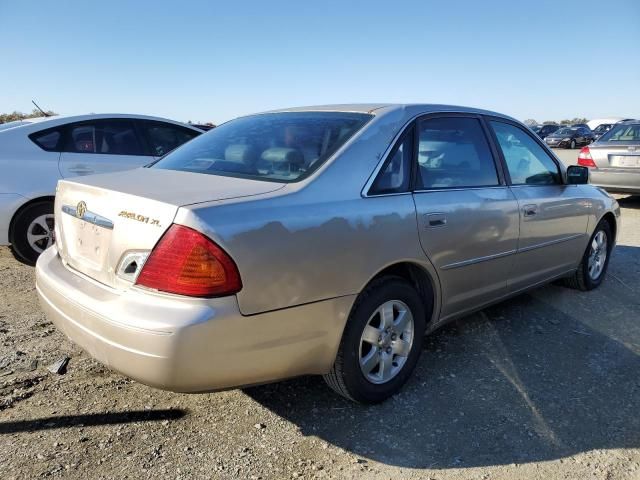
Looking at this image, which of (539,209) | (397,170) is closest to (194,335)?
(397,170)

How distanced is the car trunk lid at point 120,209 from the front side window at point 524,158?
2054 mm

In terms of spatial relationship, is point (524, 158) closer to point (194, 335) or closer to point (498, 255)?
point (498, 255)

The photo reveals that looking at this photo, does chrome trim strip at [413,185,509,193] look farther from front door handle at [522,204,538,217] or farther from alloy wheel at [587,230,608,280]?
alloy wheel at [587,230,608,280]

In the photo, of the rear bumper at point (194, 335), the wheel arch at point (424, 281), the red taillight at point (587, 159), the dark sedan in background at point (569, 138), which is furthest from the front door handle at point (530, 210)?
the dark sedan in background at point (569, 138)

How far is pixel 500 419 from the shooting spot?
271 centimetres

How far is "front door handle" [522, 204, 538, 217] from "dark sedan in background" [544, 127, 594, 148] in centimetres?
3186

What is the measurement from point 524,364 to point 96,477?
2.52 metres

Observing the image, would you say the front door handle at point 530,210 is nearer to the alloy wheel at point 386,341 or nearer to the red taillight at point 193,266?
the alloy wheel at point 386,341

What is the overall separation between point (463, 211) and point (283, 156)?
1139mm

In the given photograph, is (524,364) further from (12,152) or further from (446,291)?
(12,152)

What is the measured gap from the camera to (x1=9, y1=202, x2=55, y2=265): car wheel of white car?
496 cm

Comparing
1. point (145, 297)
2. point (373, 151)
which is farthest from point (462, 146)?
point (145, 297)

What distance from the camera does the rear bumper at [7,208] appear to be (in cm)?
486

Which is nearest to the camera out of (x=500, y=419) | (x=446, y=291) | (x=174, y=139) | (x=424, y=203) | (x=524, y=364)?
(x=500, y=419)
